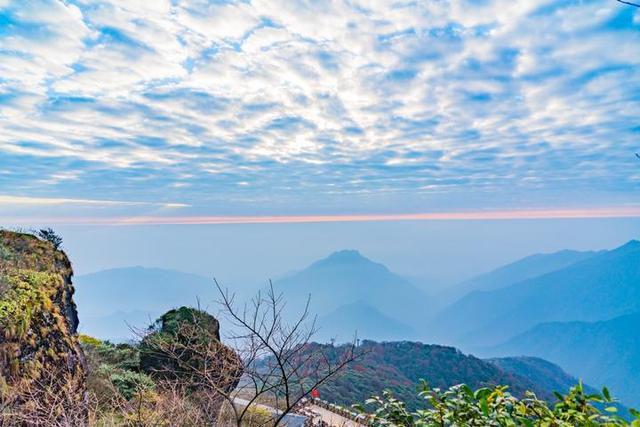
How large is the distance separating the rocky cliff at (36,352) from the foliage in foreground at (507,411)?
4.72 metres

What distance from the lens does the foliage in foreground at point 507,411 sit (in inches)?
94.6

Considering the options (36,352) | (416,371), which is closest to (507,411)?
(36,352)

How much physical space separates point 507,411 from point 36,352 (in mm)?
6914

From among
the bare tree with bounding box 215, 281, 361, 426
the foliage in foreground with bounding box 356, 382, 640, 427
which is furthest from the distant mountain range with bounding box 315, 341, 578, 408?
the foliage in foreground with bounding box 356, 382, 640, 427

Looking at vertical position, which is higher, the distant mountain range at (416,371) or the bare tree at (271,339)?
the bare tree at (271,339)

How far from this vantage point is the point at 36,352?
6605mm

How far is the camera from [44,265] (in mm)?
8961

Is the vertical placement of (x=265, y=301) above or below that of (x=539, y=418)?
above

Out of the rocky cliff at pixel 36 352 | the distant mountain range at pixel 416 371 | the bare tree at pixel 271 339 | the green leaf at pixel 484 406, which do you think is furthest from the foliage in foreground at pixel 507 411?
the distant mountain range at pixel 416 371

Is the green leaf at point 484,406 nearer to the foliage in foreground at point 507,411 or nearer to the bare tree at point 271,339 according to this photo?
the foliage in foreground at point 507,411

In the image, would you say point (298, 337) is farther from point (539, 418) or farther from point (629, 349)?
point (629, 349)

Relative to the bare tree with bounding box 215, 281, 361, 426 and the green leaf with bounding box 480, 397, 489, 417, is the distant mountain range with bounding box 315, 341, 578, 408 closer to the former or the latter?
the bare tree with bounding box 215, 281, 361, 426

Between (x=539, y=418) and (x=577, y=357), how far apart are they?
23892 centimetres

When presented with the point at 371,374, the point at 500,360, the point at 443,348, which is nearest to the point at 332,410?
the point at 371,374
